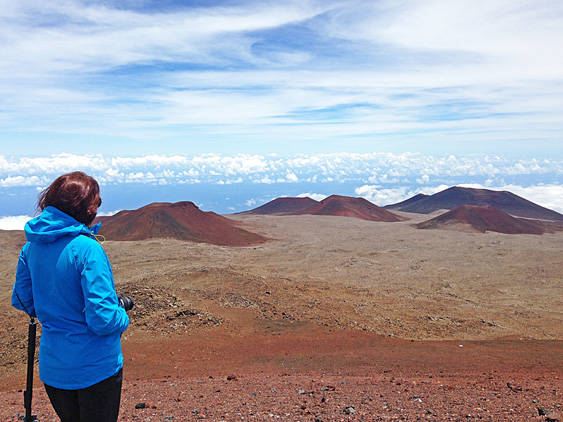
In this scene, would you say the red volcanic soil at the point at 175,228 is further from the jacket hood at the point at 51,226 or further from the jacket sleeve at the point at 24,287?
the jacket hood at the point at 51,226

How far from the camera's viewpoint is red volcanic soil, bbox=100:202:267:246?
37.1 meters

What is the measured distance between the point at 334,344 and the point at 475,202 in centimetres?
9927

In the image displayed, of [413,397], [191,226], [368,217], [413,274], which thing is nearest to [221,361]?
[413,397]

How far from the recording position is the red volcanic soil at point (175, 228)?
3709 cm

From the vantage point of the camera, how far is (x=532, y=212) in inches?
3501

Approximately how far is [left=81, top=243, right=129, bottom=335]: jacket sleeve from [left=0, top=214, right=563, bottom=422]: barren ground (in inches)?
114

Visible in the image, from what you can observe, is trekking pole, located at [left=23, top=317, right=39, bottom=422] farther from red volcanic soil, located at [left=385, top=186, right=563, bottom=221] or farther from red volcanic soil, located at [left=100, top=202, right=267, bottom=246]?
red volcanic soil, located at [left=385, top=186, right=563, bottom=221]

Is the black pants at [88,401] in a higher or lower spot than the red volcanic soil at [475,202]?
lower

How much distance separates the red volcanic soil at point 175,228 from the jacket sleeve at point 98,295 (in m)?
34.6

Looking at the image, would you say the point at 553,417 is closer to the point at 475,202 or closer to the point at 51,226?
the point at 51,226

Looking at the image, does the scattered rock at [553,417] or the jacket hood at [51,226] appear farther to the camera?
the scattered rock at [553,417]

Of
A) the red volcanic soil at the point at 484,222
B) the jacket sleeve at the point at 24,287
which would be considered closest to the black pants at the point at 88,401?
the jacket sleeve at the point at 24,287

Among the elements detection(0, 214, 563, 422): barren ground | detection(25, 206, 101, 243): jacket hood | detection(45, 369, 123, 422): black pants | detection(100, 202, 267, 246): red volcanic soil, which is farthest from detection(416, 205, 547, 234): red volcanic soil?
detection(25, 206, 101, 243): jacket hood

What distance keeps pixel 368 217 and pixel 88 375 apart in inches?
2728
